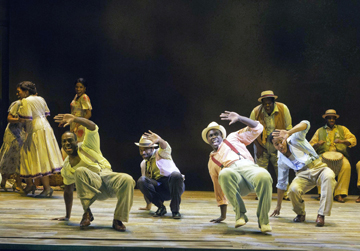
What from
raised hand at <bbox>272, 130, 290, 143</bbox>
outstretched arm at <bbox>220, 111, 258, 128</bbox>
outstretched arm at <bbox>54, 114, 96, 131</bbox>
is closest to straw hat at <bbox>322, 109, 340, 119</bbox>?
raised hand at <bbox>272, 130, 290, 143</bbox>

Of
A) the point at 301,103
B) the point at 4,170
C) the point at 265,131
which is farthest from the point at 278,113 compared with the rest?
the point at 4,170

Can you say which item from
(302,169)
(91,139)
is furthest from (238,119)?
(91,139)

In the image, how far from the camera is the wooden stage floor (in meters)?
3.65

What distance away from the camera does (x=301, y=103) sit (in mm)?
7383

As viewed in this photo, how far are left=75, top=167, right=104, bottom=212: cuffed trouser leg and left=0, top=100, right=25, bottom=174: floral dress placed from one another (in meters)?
2.55

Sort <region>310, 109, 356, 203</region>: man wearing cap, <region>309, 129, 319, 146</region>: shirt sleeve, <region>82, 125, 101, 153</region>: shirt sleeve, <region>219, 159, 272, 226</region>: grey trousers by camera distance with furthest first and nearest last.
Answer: <region>309, 129, 319, 146</region>: shirt sleeve
<region>310, 109, 356, 203</region>: man wearing cap
<region>82, 125, 101, 153</region>: shirt sleeve
<region>219, 159, 272, 226</region>: grey trousers

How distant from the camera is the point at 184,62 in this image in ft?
24.6

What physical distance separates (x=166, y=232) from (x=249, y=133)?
4.56ft

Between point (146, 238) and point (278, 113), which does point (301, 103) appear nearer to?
point (278, 113)

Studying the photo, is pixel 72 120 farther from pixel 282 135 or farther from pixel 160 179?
pixel 282 135

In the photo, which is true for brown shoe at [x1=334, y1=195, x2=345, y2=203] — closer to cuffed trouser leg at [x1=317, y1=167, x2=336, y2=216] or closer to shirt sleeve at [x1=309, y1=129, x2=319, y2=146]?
shirt sleeve at [x1=309, y1=129, x2=319, y2=146]

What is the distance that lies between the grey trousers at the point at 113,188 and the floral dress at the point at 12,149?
256cm

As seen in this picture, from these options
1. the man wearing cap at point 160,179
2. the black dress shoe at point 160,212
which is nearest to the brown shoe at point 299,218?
the man wearing cap at point 160,179

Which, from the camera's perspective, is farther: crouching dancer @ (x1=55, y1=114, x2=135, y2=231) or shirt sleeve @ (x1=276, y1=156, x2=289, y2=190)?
shirt sleeve @ (x1=276, y1=156, x2=289, y2=190)
